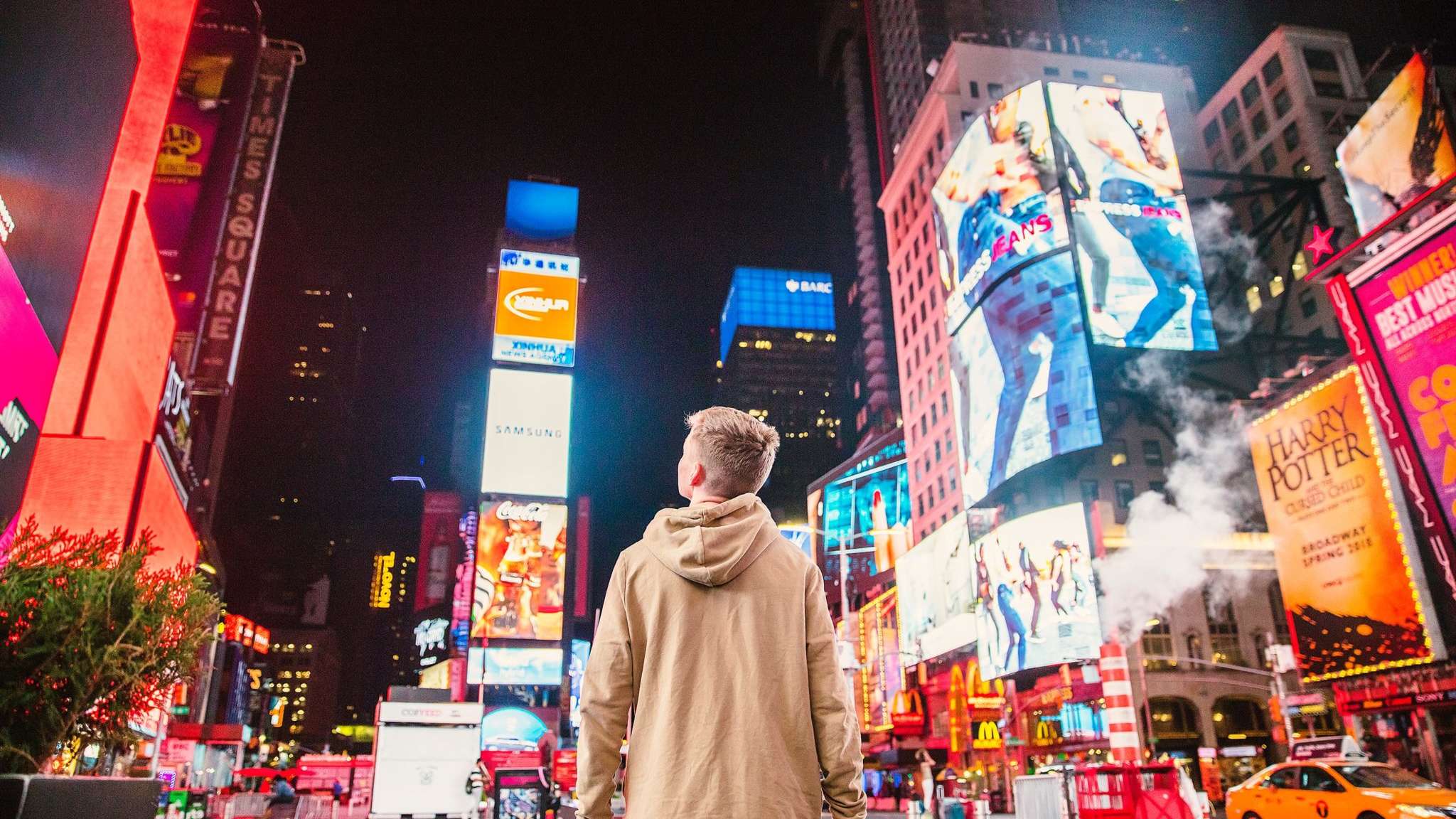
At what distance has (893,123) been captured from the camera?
8494cm

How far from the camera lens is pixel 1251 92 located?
187 ft

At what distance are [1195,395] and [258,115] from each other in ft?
158

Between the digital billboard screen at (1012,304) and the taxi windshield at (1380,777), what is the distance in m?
25.9

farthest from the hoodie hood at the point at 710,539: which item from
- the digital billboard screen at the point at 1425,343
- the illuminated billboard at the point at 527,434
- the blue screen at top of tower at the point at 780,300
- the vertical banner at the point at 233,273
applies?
the blue screen at top of tower at the point at 780,300

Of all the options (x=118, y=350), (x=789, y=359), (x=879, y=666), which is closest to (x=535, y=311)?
(x=879, y=666)

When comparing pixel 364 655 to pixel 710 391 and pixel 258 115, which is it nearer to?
pixel 710 391

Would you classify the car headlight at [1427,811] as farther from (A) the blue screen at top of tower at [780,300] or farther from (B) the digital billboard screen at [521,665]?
(A) the blue screen at top of tower at [780,300]

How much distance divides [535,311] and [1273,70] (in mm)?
51200

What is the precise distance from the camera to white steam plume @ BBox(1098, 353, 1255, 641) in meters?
41.6

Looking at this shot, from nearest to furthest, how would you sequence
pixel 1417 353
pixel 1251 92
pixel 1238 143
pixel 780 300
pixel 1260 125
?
pixel 1417 353, pixel 1260 125, pixel 1251 92, pixel 1238 143, pixel 780 300

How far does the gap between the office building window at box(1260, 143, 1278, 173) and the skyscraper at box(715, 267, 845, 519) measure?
269ft

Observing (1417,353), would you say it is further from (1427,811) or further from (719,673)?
(719,673)

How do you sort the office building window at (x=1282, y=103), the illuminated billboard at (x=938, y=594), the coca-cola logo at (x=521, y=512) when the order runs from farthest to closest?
the coca-cola logo at (x=521, y=512) → the office building window at (x=1282, y=103) → the illuminated billboard at (x=938, y=594)

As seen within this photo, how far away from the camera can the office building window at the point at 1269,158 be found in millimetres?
53438
